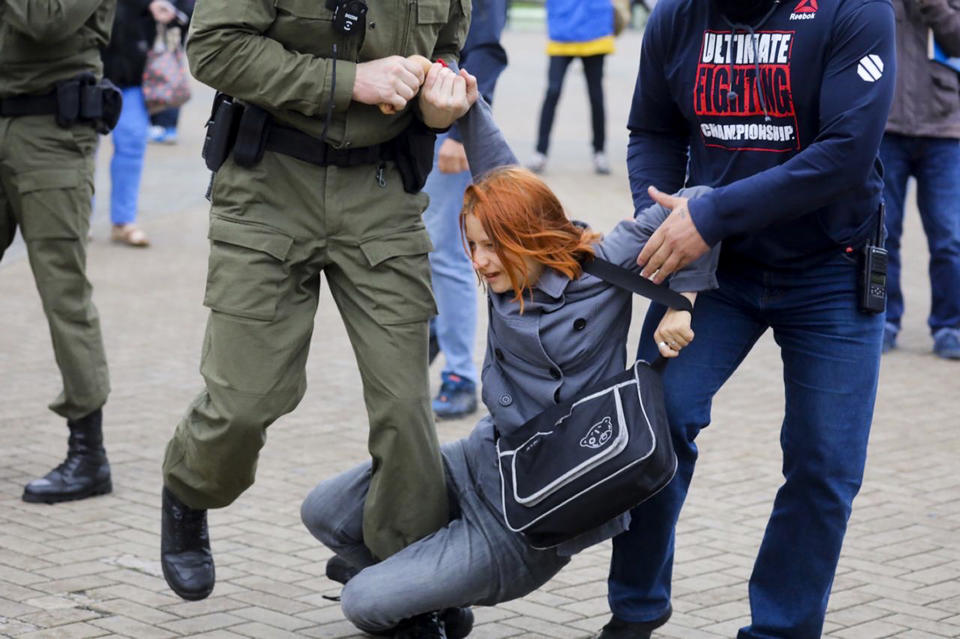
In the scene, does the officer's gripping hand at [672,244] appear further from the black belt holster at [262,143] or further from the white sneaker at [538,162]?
the white sneaker at [538,162]

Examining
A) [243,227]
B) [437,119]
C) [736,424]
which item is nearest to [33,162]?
[243,227]

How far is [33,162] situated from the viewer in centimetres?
496

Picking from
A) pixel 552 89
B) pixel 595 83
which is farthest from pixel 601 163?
pixel 552 89

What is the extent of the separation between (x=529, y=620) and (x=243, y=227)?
4.31 feet

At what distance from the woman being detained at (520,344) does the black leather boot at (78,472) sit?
1.68 m

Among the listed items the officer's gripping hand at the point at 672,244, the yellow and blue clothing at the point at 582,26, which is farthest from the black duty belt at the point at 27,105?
the yellow and blue clothing at the point at 582,26

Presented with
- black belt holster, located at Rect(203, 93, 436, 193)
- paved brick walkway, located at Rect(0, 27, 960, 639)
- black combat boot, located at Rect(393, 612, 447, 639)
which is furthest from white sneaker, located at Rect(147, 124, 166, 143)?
black combat boot, located at Rect(393, 612, 447, 639)

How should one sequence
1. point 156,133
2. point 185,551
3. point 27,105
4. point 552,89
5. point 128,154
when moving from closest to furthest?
point 185,551, point 27,105, point 128,154, point 552,89, point 156,133

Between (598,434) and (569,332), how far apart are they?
1.04 feet

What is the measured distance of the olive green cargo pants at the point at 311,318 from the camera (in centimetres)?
376

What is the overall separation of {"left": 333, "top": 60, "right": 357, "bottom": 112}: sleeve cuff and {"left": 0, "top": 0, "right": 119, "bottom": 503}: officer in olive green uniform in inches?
60.7

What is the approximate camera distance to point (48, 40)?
4.86 meters

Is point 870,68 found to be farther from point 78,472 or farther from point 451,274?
point 451,274

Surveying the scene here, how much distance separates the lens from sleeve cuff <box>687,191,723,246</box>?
3408 mm
